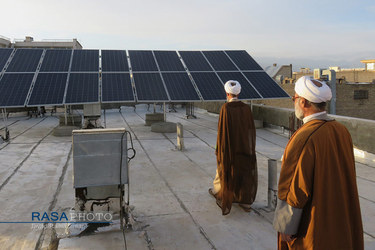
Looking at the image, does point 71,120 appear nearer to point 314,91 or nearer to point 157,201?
point 157,201

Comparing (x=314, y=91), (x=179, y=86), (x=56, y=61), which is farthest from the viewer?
(x=56, y=61)

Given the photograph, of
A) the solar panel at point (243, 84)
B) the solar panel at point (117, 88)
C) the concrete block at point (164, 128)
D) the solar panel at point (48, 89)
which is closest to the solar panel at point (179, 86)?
the concrete block at point (164, 128)

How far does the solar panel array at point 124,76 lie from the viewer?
39.4 feet

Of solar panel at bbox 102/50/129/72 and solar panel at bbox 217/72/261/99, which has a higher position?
solar panel at bbox 102/50/129/72

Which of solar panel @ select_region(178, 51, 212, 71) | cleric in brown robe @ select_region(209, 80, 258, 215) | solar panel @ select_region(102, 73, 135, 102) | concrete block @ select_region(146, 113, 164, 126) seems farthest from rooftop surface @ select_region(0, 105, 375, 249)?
solar panel @ select_region(178, 51, 212, 71)

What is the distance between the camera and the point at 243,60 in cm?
1631

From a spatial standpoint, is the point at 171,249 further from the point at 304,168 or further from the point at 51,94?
the point at 51,94

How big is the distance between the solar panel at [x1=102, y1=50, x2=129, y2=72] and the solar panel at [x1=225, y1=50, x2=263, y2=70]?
541 centimetres

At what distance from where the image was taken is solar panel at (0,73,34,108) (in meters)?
11.1

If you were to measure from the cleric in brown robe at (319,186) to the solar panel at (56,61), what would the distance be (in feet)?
42.8

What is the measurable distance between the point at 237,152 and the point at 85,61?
1147cm

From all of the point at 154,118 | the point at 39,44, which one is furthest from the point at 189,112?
the point at 39,44

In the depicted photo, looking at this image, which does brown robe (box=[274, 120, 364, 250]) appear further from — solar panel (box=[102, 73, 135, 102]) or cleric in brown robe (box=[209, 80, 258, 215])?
solar panel (box=[102, 73, 135, 102])

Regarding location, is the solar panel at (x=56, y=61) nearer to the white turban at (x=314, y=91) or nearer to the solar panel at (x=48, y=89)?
the solar panel at (x=48, y=89)
